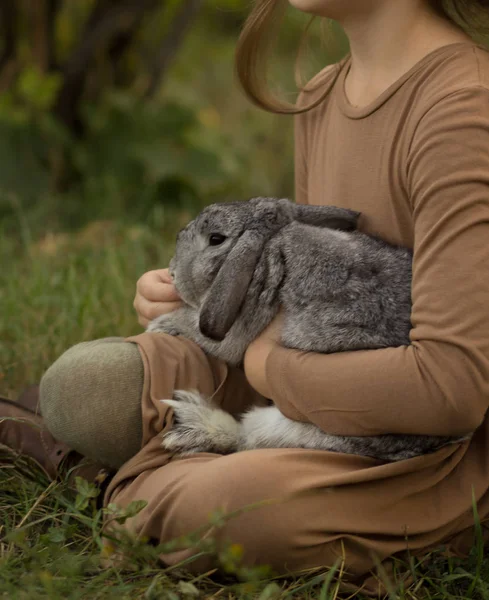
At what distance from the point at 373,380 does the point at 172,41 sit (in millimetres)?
3878

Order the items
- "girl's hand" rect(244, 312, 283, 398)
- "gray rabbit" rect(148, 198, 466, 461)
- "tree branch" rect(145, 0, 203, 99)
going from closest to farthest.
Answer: "gray rabbit" rect(148, 198, 466, 461)
"girl's hand" rect(244, 312, 283, 398)
"tree branch" rect(145, 0, 203, 99)

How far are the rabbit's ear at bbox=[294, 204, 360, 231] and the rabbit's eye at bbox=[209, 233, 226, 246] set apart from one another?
20 centimetres

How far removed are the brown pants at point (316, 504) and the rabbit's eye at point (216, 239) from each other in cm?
55

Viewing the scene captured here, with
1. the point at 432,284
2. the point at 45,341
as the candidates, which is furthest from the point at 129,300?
the point at 432,284

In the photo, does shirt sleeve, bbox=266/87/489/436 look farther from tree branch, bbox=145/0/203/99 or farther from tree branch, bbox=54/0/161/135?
tree branch, bbox=145/0/203/99

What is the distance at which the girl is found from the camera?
2051mm

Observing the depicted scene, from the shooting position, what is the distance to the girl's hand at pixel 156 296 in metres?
2.59

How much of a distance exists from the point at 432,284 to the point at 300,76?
1.12 m

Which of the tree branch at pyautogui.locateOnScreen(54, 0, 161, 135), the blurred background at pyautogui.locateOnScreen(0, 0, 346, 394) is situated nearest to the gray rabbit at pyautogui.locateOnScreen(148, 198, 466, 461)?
the blurred background at pyautogui.locateOnScreen(0, 0, 346, 394)

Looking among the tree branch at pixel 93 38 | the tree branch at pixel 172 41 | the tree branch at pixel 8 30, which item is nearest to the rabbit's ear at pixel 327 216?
the tree branch at pixel 93 38

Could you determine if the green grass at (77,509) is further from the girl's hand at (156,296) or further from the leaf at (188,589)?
the girl's hand at (156,296)

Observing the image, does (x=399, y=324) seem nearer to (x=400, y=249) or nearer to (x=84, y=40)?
(x=400, y=249)

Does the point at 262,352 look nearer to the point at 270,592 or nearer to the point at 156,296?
the point at 156,296

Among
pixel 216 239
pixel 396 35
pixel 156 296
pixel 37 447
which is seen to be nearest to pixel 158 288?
pixel 156 296
